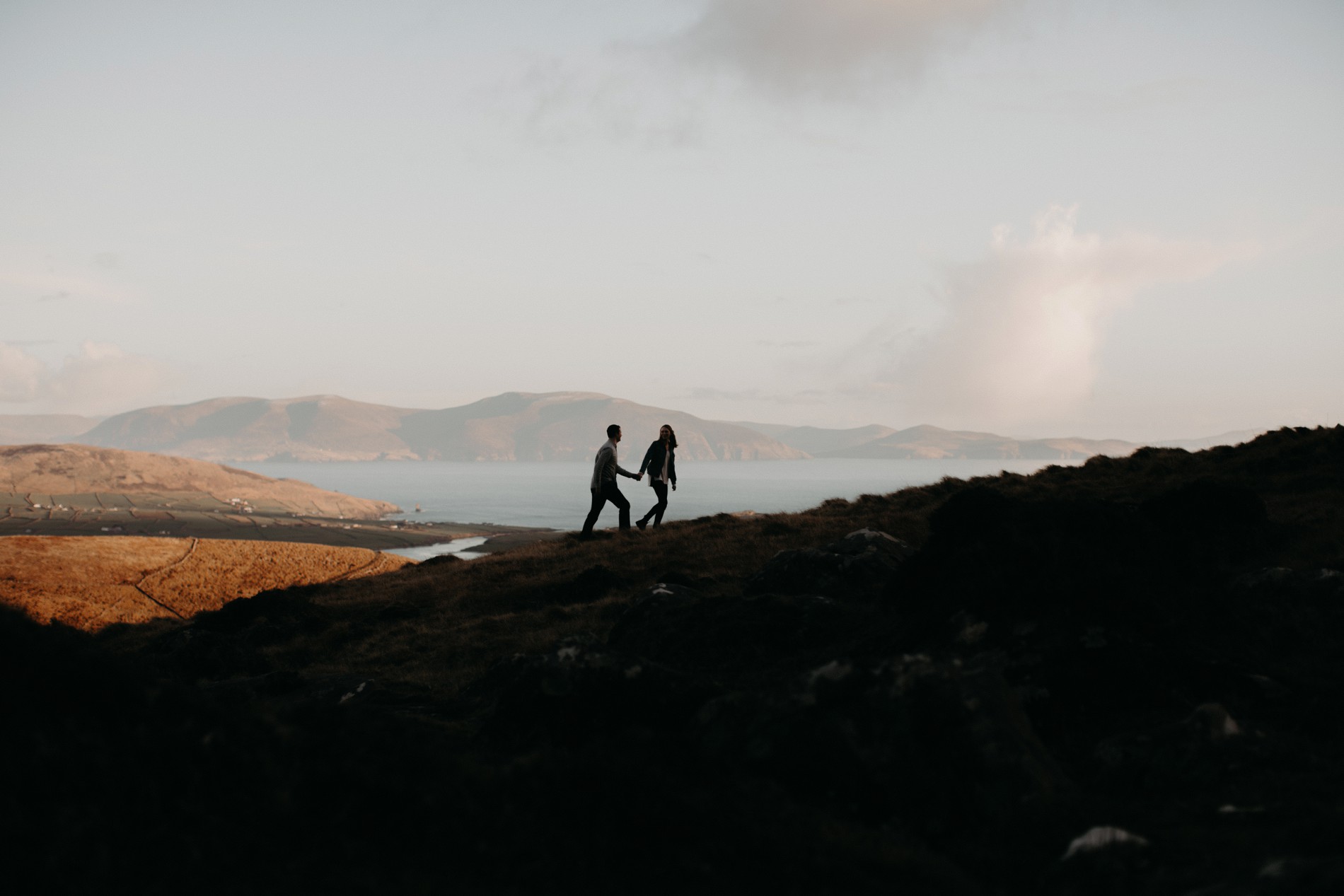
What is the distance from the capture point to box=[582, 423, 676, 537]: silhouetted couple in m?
24.0

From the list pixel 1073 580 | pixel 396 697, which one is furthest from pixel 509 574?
pixel 1073 580

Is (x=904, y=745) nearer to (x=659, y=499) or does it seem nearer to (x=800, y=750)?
(x=800, y=750)

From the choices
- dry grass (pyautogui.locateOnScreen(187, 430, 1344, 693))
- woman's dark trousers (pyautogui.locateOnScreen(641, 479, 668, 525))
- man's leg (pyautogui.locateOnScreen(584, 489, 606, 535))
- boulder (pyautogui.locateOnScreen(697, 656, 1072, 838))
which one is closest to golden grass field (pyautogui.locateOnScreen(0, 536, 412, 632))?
dry grass (pyautogui.locateOnScreen(187, 430, 1344, 693))

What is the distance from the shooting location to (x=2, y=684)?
445 cm

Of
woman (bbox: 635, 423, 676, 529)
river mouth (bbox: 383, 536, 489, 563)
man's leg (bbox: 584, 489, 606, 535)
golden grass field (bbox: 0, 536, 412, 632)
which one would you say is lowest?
river mouth (bbox: 383, 536, 489, 563)

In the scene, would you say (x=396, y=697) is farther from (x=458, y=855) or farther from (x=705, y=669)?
(x=458, y=855)

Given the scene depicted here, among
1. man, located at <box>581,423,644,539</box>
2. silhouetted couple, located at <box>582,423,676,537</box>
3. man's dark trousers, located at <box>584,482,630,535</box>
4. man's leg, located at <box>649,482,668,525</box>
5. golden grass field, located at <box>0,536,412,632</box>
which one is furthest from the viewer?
man's leg, located at <box>649,482,668,525</box>

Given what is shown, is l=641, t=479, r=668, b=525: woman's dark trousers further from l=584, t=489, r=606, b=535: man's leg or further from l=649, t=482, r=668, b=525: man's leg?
l=584, t=489, r=606, b=535: man's leg

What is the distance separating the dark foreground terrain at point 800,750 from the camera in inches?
172

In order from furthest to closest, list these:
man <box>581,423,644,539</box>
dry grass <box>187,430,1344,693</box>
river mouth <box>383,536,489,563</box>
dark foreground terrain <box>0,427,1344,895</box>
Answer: river mouth <box>383,536,489,563</box> → man <box>581,423,644,539</box> → dry grass <box>187,430,1344,693</box> → dark foreground terrain <box>0,427,1344,895</box>

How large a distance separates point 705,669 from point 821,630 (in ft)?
5.31

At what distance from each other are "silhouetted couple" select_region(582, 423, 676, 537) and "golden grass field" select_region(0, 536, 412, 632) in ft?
25.6

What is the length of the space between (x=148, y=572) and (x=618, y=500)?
13.5 metres

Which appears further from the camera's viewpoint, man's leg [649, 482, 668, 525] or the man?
man's leg [649, 482, 668, 525]
